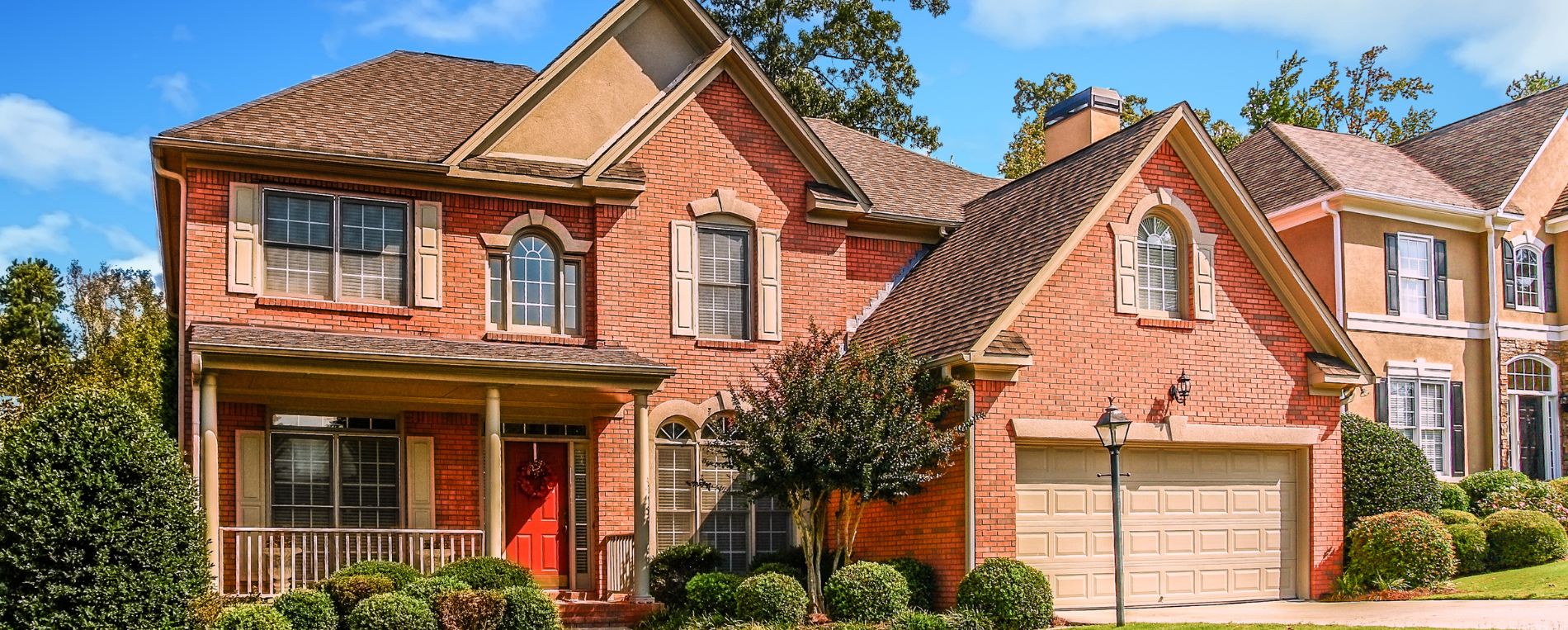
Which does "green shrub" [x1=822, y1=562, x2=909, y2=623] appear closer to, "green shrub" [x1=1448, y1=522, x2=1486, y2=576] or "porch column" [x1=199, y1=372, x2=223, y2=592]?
"porch column" [x1=199, y1=372, x2=223, y2=592]

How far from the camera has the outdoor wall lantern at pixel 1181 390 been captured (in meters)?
18.4

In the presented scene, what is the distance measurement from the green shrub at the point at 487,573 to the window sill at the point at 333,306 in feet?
11.5

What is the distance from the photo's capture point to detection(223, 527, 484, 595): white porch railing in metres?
16.2

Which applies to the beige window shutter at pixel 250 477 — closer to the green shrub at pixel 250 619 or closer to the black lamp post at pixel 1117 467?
the green shrub at pixel 250 619

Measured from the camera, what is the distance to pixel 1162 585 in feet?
60.0

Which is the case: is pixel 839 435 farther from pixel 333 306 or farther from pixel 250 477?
pixel 250 477

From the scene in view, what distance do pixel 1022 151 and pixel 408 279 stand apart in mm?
25393

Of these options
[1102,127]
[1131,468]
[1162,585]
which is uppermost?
[1102,127]

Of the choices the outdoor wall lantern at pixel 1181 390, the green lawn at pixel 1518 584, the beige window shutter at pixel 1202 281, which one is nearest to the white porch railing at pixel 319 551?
the outdoor wall lantern at pixel 1181 390

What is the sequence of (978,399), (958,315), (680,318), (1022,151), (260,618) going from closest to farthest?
(260,618) < (978,399) < (958,315) < (680,318) < (1022,151)

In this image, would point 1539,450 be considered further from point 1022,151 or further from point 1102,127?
point 1022,151

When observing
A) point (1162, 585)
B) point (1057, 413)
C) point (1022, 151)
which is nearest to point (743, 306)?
point (1057, 413)

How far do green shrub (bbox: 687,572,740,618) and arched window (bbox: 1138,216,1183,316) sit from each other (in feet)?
21.2

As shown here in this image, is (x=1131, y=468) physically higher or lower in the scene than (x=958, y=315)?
lower
